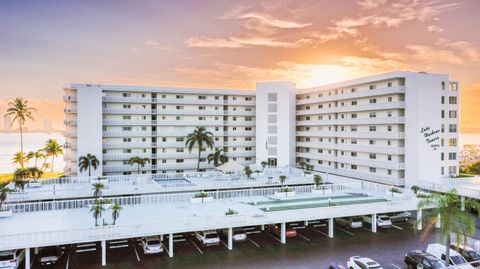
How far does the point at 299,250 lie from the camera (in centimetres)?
2927

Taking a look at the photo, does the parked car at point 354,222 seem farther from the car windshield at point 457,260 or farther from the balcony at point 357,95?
the balcony at point 357,95

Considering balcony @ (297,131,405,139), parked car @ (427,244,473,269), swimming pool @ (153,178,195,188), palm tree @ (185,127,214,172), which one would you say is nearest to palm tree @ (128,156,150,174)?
palm tree @ (185,127,214,172)

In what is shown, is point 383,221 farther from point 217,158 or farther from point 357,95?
point 217,158

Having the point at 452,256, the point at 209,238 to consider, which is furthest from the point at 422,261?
the point at 209,238

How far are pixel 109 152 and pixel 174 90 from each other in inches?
616

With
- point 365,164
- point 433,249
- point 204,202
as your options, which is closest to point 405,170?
point 365,164

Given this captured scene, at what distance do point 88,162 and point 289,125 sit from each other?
3503 centimetres

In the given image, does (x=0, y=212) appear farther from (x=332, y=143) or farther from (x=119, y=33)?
(x=332, y=143)

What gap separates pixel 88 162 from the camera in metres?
57.0

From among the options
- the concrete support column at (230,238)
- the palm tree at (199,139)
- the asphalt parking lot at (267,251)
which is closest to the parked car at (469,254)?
the asphalt parking lot at (267,251)

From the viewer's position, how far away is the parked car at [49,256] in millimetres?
25562

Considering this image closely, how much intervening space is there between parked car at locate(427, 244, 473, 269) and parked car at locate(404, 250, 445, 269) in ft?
3.03

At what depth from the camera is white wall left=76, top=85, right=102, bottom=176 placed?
59.1m

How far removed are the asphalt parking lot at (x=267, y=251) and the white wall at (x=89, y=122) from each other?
32.4 metres
